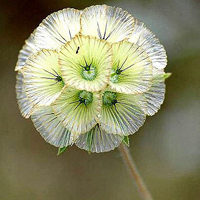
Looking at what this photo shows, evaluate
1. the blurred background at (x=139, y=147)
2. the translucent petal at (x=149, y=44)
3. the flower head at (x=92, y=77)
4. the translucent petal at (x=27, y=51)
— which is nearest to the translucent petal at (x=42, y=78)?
the flower head at (x=92, y=77)

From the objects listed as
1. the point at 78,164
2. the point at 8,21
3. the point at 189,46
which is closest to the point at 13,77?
the point at 8,21

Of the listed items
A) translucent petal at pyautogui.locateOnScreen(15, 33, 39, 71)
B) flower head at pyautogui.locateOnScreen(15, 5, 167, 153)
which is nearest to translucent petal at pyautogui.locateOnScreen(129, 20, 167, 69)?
flower head at pyautogui.locateOnScreen(15, 5, 167, 153)

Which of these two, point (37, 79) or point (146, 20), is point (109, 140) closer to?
point (37, 79)

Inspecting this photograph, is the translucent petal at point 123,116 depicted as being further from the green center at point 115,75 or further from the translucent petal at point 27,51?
the translucent petal at point 27,51

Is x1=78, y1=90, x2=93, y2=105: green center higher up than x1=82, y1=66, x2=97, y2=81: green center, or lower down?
lower down

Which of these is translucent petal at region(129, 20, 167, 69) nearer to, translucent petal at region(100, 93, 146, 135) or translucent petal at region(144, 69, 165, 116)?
translucent petal at region(144, 69, 165, 116)

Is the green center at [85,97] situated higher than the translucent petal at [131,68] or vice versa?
the translucent petal at [131,68]

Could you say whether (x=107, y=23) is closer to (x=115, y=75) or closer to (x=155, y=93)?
(x=115, y=75)
